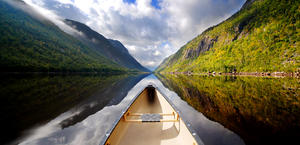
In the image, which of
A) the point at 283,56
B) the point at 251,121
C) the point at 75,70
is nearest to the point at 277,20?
the point at 283,56

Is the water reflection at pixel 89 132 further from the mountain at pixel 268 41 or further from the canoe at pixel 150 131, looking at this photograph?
the mountain at pixel 268 41

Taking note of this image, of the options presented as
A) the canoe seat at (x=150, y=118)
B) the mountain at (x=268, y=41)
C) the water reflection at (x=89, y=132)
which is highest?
the mountain at (x=268, y=41)

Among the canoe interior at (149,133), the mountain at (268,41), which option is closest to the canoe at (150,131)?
the canoe interior at (149,133)

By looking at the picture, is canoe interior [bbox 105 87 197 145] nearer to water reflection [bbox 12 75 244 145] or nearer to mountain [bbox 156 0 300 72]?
water reflection [bbox 12 75 244 145]

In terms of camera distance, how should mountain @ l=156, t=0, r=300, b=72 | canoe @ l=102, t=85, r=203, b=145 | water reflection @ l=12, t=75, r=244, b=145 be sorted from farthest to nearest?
1. mountain @ l=156, t=0, r=300, b=72
2. water reflection @ l=12, t=75, r=244, b=145
3. canoe @ l=102, t=85, r=203, b=145

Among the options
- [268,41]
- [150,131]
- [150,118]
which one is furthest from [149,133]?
[268,41]

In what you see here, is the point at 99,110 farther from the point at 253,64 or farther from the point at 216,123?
the point at 253,64

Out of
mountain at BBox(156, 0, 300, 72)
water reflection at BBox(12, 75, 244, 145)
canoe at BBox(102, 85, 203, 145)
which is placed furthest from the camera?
mountain at BBox(156, 0, 300, 72)

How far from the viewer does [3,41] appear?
2484 inches

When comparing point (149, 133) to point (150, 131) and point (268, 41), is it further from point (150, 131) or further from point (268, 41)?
point (268, 41)

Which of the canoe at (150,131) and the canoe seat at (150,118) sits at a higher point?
the canoe seat at (150,118)

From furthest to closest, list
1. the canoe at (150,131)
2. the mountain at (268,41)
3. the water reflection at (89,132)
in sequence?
the mountain at (268,41), the water reflection at (89,132), the canoe at (150,131)

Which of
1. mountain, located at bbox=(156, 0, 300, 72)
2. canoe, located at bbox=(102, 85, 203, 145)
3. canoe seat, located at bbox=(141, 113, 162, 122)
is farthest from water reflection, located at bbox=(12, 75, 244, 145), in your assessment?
mountain, located at bbox=(156, 0, 300, 72)

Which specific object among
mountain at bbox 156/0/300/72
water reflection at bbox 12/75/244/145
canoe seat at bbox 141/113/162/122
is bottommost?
water reflection at bbox 12/75/244/145
